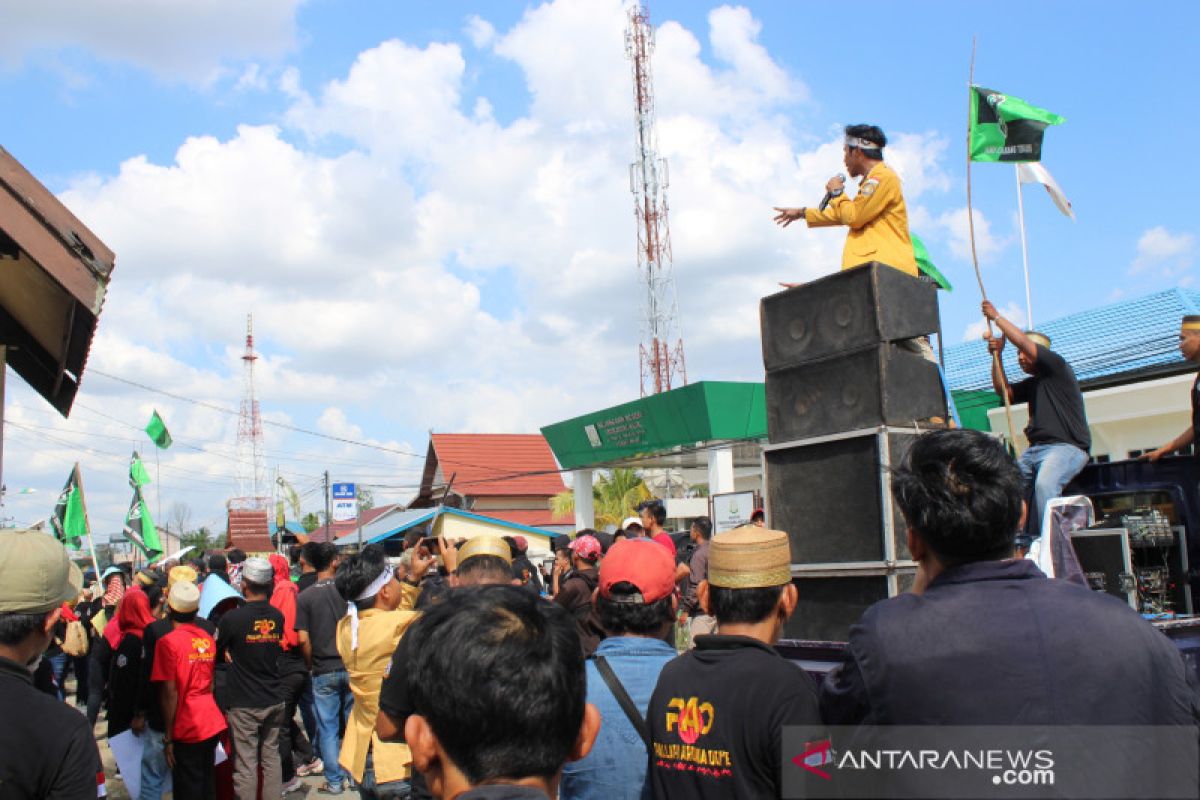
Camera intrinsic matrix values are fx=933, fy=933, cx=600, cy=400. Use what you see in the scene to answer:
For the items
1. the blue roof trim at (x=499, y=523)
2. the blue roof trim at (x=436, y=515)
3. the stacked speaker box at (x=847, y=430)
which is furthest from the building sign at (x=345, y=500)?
the stacked speaker box at (x=847, y=430)

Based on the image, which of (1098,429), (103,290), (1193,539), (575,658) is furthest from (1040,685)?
(1098,429)

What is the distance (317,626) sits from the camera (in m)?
7.11

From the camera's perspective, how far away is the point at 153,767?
6.16m

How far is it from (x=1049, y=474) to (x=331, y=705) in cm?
538

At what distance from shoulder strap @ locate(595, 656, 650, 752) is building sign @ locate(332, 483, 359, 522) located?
76.3 ft

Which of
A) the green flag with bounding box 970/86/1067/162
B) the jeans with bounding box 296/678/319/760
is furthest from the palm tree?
the green flag with bounding box 970/86/1067/162

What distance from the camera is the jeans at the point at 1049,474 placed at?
463 cm

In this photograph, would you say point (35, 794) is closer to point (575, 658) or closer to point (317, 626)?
point (575, 658)

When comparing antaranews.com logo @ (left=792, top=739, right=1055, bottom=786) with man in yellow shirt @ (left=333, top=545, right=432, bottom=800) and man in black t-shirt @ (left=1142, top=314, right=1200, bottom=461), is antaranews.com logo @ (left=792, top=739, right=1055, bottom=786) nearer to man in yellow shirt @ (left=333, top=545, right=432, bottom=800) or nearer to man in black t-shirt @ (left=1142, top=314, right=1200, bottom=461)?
man in yellow shirt @ (left=333, top=545, right=432, bottom=800)

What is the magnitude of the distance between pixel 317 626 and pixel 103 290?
12.3 ft

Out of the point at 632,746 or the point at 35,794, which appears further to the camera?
the point at 632,746

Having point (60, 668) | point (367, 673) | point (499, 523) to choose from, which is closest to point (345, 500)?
point (499, 523)

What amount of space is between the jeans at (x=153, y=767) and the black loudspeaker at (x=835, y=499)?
437cm

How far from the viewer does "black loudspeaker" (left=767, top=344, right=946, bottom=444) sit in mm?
4348
